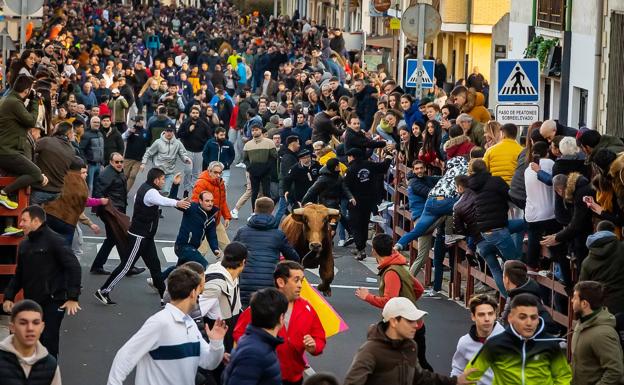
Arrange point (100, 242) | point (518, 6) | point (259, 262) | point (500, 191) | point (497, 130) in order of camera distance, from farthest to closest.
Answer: point (518, 6) < point (100, 242) < point (497, 130) < point (500, 191) < point (259, 262)

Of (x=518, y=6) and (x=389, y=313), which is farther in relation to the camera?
(x=518, y=6)

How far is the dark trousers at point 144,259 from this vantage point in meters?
20.4

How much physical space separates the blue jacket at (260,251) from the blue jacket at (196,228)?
302 cm

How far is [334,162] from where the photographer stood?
24625 millimetres

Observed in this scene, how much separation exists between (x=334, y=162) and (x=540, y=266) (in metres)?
7.03

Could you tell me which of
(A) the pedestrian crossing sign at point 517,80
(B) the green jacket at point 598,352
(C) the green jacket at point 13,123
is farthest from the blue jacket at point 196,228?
(B) the green jacket at point 598,352

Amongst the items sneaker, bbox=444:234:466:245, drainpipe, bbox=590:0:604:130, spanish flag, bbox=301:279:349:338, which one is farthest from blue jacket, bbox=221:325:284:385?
drainpipe, bbox=590:0:604:130

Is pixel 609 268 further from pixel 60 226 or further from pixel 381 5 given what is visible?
pixel 381 5

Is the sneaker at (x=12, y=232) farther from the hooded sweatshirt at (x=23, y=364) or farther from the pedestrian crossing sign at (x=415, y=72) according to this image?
the pedestrian crossing sign at (x=415, y=72)

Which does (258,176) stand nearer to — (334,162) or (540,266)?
(334,162)

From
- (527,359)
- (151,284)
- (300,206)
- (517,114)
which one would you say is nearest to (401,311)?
(527,359)

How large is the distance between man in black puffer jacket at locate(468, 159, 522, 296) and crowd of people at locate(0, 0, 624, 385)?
0.02 m

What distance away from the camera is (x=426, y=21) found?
28.6 meters

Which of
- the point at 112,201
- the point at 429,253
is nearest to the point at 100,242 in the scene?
the point at 112,201
